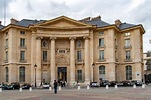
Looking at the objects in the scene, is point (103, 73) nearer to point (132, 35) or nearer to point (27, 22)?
point (132, 35)

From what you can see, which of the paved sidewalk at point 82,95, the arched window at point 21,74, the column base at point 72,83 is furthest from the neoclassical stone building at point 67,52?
the paved sidewalk at point 82,95

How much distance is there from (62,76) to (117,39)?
54.9 feet

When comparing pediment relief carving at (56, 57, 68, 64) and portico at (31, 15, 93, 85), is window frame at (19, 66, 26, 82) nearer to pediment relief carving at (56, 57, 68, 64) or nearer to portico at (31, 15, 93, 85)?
portico at (31, 15, 93, 85)

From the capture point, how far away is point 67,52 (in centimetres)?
6012

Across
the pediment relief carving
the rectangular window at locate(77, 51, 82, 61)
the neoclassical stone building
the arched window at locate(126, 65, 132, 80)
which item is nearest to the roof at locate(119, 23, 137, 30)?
the neoclassical stone building

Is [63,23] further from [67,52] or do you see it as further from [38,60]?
[38,60]

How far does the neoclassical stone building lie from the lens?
57094 mm

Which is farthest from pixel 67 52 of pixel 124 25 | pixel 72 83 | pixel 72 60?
pixel 124 25

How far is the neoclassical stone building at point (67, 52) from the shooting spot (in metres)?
57.1

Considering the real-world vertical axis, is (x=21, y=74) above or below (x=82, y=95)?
above

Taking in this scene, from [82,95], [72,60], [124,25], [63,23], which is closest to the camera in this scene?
[82,95]

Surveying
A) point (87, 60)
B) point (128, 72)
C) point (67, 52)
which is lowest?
point (128, 72)

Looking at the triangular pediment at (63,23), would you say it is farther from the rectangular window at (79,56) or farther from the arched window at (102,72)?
the arched window at (102,72)

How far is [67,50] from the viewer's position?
6012 cm
